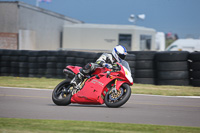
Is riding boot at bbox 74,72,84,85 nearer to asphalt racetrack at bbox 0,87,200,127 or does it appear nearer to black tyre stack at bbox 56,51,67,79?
asphalt racetrack at bbox 0,87,200,127

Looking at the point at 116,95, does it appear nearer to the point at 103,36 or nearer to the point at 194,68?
the point at 194,68

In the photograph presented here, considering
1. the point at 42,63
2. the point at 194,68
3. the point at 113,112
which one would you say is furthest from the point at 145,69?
the point at 113,112

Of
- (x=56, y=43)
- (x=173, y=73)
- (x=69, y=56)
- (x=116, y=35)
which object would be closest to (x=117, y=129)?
(x=173, y=73)

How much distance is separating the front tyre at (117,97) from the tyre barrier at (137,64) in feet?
19.9

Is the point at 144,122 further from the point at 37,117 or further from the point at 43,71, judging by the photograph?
the point at 43,71

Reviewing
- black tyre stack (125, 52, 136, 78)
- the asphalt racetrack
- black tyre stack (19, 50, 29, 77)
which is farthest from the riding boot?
black tyre stack (19, 50, 29, 77)

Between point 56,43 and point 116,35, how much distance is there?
228 inches

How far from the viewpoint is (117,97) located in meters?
7.47

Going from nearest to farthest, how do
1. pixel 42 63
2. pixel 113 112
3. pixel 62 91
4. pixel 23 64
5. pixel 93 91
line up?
pixel 113 112 < pixel 93 91 < pixel 62 91 < pixel 42 63 < pixel 23 64

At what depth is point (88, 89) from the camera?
25.2 feet

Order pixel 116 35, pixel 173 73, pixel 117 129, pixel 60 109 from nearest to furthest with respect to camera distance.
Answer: pixel 117 129 < pixel 60 109 < pixel 173 73 < pixel 116 35

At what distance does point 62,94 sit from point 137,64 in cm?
654

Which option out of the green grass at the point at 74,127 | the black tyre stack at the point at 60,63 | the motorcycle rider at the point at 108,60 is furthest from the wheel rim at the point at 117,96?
the black tyre stack at the point at 60,63

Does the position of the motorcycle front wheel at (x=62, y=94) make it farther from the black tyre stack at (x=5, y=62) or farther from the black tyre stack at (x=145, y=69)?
the black tyre stack at (x=5, y=62)
